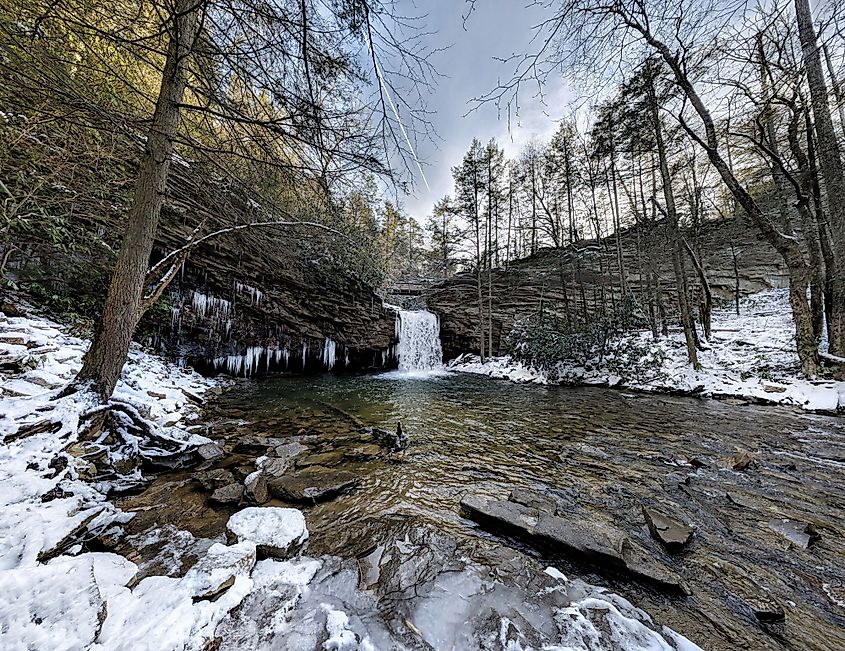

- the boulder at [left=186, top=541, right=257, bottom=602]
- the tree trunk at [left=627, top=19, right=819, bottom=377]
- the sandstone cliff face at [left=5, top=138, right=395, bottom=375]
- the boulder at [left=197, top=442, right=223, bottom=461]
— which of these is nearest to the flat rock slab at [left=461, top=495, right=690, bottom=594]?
the boulder at [left=186, top=541, right=257, bottom=602]

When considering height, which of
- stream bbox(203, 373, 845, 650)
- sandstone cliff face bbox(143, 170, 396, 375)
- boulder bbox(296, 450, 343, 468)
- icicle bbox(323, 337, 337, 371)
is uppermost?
sandstone cliff face bbox(143, 170, 396, 375)

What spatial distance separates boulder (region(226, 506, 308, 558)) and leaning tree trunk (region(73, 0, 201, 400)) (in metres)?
1.98

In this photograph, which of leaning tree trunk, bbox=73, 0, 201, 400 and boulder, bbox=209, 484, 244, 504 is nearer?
boulder, bbox=209, 484, 244, 504

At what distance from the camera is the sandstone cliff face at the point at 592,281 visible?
15.7 metres

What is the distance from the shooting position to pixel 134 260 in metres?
2.90

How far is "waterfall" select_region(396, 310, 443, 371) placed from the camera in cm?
1508

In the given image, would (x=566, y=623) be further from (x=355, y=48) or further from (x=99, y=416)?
(x=99, y=416)

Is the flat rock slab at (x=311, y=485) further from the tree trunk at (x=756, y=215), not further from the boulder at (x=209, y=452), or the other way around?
the tree trunk at (x=756, y=215)

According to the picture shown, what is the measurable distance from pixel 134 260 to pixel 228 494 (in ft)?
7.72

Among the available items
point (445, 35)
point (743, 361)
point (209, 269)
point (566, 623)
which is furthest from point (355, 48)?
point (743, 361)

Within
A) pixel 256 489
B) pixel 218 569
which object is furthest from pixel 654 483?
pixel 256 489

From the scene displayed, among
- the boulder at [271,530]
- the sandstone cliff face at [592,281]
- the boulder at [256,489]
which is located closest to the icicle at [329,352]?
the sandstone cliff face at [592,281]

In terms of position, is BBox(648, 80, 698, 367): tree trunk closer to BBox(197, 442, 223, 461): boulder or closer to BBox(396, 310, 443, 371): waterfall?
BBox(396, 310, 443, 371): waterfall

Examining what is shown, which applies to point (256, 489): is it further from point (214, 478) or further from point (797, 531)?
point (797, 531)
